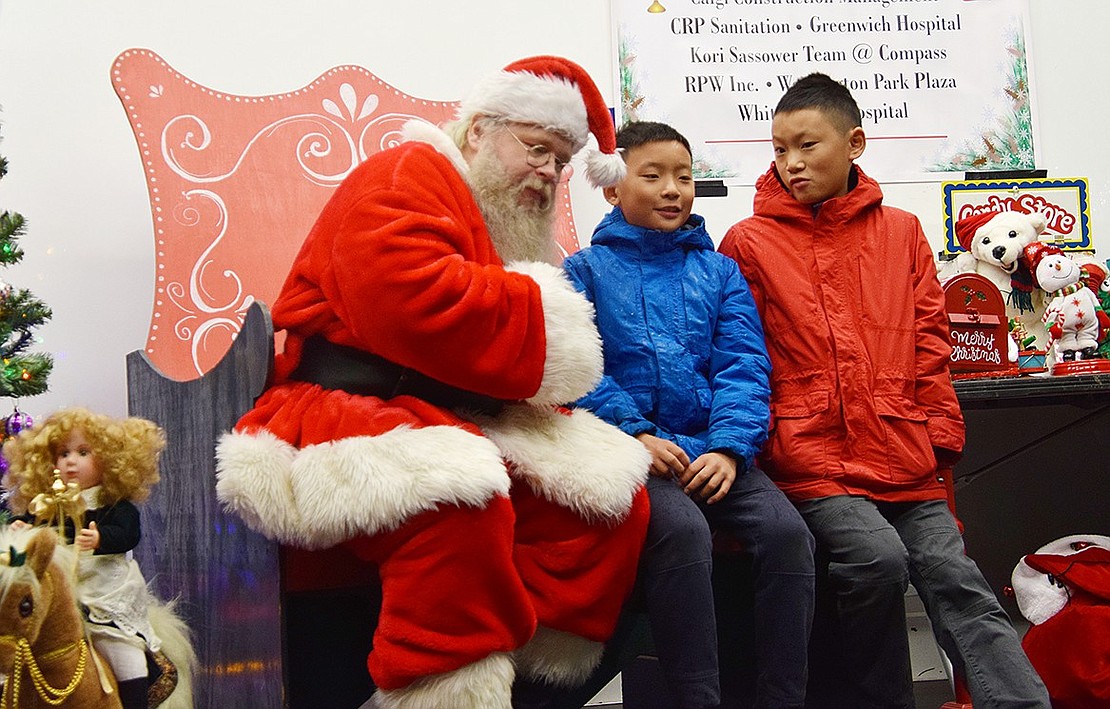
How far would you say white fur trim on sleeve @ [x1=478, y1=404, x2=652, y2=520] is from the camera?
1614 millimetres

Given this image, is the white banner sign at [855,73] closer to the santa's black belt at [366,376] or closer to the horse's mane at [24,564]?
the santa's black belt at [366,376]

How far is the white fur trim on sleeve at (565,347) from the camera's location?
163 centimetres

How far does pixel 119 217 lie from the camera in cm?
252

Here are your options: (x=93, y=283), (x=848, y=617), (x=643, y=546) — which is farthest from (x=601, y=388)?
(x=93, y=283)

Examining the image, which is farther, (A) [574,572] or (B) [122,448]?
(B) [122,448]

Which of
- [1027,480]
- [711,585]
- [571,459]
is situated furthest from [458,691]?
[1027,480]

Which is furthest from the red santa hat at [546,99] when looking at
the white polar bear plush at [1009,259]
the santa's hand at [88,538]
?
the white polar bear plush at [1009,259]

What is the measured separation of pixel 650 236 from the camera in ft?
6.77

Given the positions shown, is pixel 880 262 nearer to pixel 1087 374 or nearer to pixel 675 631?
pixel 1087 374

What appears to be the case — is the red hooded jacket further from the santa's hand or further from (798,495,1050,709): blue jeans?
the santa's hand

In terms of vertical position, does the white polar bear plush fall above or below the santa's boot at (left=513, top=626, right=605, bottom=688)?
above

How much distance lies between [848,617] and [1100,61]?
195 cm

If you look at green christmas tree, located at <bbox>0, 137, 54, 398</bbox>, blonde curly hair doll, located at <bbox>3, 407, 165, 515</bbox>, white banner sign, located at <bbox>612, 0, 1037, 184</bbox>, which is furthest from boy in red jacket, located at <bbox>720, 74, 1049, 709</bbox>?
green christmas tree, located at <bbox>0, 137, 54, 398</bbox>

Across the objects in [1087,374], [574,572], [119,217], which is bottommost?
[574,572]
